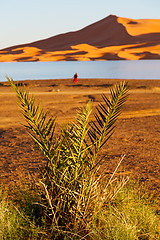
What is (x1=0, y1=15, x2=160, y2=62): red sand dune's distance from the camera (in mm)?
93262

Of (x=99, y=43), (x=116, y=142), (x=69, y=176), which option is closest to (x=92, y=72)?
(x=116, y=142)

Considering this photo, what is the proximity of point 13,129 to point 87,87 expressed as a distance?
10941 mm

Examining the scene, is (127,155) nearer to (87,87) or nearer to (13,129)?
(13,129)

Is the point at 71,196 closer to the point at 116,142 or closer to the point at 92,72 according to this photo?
the point at 116,142

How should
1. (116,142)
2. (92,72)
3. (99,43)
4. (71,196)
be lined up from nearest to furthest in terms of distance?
(71,196), (116,142), (92,72), (99,43)

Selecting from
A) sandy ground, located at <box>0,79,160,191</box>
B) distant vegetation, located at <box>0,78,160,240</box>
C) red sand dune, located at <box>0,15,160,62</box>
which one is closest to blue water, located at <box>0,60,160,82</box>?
sandy ground, located at <box>0,79,160,191</box>

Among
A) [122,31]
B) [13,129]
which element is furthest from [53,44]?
[13,129]

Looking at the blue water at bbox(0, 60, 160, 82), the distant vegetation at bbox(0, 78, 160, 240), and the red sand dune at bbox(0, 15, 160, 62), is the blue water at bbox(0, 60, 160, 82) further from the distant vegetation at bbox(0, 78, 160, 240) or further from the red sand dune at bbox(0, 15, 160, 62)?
the red sand dune at bbox(0, 15, 160, 62)

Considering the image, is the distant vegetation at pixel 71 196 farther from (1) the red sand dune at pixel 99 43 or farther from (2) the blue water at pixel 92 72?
(1) the red sand dune at pixel 99 43

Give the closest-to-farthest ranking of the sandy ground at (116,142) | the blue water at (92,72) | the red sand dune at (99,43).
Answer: the sandy ground at (116,142) → the blue water at (92,72) → the red sand dune at (99,43)

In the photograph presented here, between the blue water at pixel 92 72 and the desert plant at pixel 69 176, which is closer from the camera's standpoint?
the desert plant at pixel 69 176

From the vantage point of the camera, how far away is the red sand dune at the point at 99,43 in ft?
306

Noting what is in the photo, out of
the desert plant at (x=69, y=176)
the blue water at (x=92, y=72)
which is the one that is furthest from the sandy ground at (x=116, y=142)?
the blue water at (x=92, y=72)

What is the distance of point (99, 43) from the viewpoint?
139 meters
